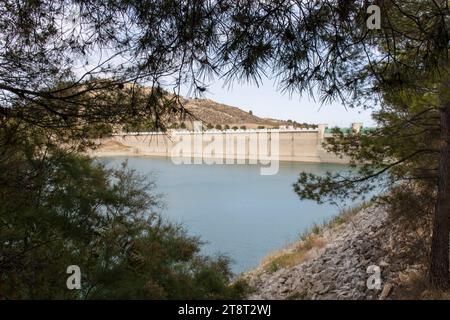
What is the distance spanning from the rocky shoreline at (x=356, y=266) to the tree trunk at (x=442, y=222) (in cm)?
63

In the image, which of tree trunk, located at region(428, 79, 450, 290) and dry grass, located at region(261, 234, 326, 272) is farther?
dry grass, located at region(261, 234, 326, 272)

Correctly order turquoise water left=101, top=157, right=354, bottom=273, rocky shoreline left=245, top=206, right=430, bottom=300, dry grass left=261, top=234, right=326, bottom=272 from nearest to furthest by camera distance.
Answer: rocky shoreline left=245, top=206, right=430, bottom=300, dry grass left=261, top=234, right=326, bottom=272, turquoise water left=101, top=157, right=354, bottom=273

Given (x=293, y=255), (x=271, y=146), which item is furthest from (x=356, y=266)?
(x=271, y=146)

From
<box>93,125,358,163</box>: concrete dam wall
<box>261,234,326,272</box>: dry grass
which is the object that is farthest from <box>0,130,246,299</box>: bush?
<box>93,125,358,163</box>: concrete dam wall

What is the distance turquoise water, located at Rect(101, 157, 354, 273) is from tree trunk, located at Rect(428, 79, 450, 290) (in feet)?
13.4

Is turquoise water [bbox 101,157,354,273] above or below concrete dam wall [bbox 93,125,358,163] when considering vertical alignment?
below

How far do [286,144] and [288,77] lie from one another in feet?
100

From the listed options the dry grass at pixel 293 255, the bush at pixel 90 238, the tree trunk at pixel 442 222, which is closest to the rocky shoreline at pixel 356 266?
the dry grass at pixel 293 255

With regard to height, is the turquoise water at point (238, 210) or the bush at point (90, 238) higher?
the bush at point (90, 238)

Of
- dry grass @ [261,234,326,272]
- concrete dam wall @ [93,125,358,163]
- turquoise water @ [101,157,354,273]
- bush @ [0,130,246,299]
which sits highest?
concrete dam wall @ [93,125,358,163]

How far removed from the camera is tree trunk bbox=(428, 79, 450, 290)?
557 cm

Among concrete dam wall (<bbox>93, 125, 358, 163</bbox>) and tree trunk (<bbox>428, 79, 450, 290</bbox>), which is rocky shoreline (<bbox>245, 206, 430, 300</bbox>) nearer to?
tree trunk (<bbox>428, 79, 450, 290</bbox>)

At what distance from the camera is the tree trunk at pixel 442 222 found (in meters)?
5.57

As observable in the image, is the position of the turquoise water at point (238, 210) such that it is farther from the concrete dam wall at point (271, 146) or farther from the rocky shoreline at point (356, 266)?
the concrete dam wall at point (271, 146)
